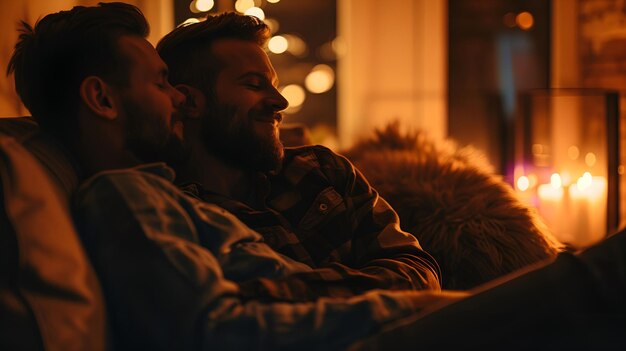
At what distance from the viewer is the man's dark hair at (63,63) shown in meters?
1.09

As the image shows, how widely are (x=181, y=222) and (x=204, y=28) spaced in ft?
1.95

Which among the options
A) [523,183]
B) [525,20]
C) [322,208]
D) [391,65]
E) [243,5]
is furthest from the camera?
[391,65]

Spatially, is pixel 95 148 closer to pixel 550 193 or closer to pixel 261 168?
pixel 261 168

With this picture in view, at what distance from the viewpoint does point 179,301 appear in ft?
2.73

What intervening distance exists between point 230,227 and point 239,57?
504 millimetres

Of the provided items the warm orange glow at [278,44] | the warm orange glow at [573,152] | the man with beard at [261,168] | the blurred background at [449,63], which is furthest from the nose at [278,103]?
the warm orange glow at [278,44]

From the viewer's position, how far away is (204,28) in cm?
139

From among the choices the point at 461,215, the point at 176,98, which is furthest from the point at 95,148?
the point at 461,215

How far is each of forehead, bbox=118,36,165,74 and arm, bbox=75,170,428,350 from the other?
0.29 m

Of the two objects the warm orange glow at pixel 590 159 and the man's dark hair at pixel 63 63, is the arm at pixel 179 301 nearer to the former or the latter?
the man's dark hair at pixel 63 63

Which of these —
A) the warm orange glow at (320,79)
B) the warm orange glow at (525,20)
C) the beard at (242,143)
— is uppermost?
the warm orange glow at (525,20)

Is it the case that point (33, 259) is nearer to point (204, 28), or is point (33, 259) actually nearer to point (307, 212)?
point (307, 212)

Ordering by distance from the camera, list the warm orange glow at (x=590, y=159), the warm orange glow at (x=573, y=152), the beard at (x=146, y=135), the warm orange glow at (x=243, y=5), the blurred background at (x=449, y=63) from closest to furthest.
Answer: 1. the beard at (x=146, y=135)
2. the warm orange glow at (x=590, y=159)
3. the warm orange glow at (x=573, y=152)
4. the warm orange glow at (x=243, y=5)
5. the blurred background at (x=449, y=63)

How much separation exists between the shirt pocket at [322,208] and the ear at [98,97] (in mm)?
398
